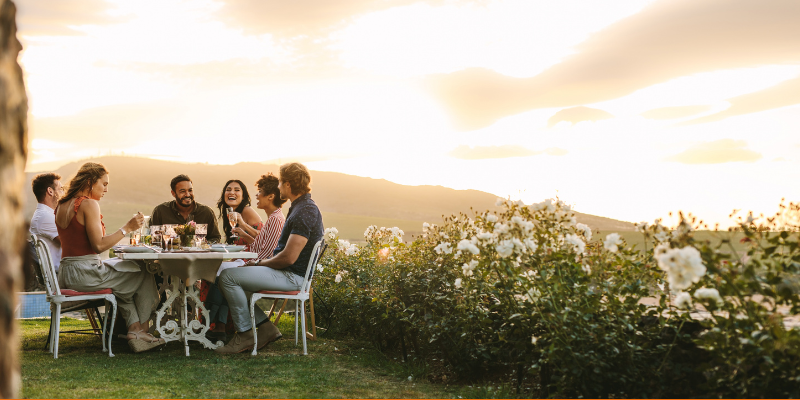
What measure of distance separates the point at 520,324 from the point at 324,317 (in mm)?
3324

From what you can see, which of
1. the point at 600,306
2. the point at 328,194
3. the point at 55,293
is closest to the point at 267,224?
the point at 55,293

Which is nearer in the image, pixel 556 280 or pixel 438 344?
pixel 556 280

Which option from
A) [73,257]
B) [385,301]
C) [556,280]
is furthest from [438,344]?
[73,257]

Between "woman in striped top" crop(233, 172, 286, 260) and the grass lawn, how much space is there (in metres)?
0.87

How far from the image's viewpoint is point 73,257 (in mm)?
4707

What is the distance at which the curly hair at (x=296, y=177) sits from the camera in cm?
497

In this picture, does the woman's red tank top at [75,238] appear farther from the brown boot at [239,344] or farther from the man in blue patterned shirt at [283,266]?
the brown boot at [239,344]

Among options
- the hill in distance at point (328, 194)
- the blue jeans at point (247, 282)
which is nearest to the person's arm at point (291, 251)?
the blue jeans at point (247, 282)

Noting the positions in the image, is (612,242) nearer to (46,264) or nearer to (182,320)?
(182,320)

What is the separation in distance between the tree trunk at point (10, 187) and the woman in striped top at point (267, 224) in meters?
3.85

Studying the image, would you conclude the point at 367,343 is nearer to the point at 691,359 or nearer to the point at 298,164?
the point at 298,164

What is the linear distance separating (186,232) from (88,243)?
725 mm

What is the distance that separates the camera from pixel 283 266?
189 inches

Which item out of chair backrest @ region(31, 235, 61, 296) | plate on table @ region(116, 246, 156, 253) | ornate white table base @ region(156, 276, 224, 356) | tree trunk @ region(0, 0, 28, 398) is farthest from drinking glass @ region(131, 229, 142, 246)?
tree trunk @ region(0, 0, 28, 398)
